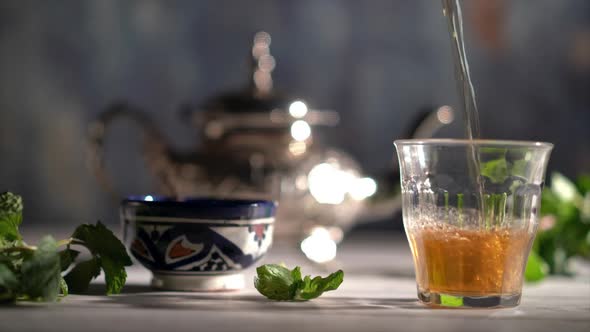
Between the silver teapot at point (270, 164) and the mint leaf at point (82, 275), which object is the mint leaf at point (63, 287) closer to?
the mint leaf at point (82, 275)

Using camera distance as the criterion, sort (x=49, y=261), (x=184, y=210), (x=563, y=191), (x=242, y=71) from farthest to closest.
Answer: (x=242, y=71), (x=563, y=191), (x=184, y=210), (x=49, y=261)

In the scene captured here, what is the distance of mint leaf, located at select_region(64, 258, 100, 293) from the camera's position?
2.47ft

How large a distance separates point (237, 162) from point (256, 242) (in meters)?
0.38

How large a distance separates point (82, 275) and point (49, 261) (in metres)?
0.10

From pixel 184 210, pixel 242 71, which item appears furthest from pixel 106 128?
pixel 242 71

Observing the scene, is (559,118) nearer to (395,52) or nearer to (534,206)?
(395,52)

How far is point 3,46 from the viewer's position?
194 centimetres

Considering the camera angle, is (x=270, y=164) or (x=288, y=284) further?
(x=270, y=164)

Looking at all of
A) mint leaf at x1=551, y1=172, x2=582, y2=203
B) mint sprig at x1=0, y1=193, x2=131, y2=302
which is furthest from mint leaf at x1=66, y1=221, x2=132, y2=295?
mint leaf at x1=551, y1=172, x2=582, y2=203

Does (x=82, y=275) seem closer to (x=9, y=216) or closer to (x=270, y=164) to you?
(x=9, y=216)

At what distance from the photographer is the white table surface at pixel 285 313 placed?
2.02 feet

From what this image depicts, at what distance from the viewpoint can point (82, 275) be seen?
2.50 ft

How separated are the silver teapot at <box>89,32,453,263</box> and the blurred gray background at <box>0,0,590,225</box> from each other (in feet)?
2.20

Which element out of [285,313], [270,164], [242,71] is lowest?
[285,313]
